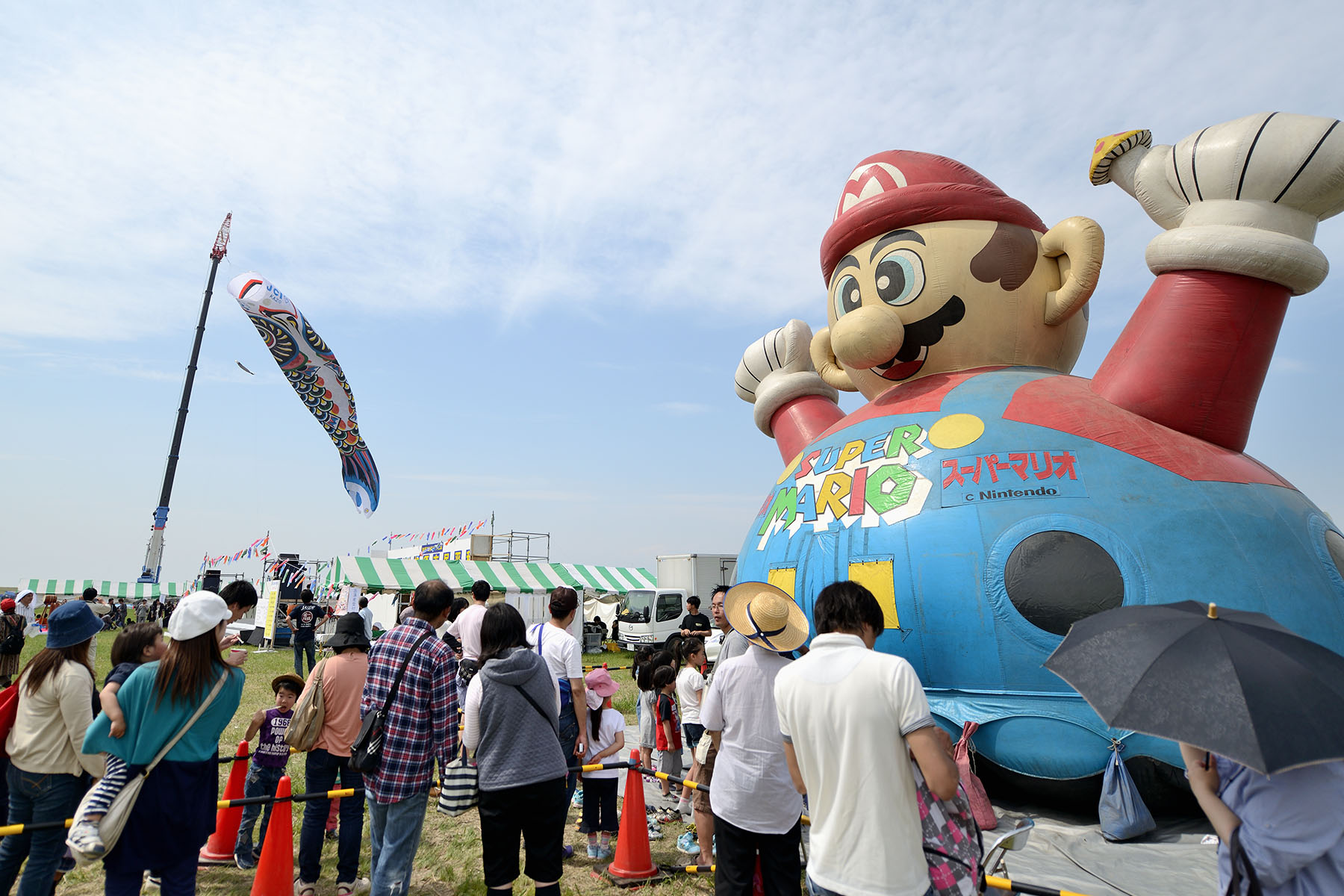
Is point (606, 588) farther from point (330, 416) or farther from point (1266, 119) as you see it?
point (1266, 119)

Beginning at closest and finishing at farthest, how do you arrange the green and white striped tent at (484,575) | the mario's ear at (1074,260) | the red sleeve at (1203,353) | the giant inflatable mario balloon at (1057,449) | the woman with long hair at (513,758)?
the woman with long hair at (513,758) → the giant inflatable mario balloon at (1057,449) → the red sleeve at (1203,353) → the mario's ear at (1074,260) → the green and white striped tent at (484,575)

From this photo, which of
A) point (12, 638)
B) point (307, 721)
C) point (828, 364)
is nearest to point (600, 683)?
point (307, 721)

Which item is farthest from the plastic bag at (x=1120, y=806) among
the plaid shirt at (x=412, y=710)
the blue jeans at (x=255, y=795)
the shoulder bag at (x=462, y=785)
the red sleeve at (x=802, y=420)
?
the blue jeans at (x=255, y=795)

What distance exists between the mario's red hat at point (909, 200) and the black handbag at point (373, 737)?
18.9 ft

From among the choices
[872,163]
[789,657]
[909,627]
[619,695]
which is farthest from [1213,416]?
[619,695]

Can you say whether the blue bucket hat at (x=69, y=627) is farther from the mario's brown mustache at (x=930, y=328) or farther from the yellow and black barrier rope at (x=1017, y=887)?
the mario's brown mustache at (x=930, y=328)

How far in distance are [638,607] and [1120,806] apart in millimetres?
17916

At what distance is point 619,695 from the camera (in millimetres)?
12727

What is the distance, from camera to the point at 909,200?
717 centimetres

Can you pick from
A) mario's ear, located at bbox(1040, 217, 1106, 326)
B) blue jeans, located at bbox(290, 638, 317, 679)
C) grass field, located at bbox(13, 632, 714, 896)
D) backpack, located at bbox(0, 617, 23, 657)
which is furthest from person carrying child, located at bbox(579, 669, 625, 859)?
blue jeans, located at bbox(290, 638, 317, 679)

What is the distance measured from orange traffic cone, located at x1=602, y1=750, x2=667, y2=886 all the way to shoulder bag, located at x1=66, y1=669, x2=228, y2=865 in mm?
2780

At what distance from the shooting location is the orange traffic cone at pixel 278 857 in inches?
177

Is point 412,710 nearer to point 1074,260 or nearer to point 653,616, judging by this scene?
point 1074,260

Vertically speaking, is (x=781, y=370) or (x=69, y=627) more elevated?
(x=781, y=370)
